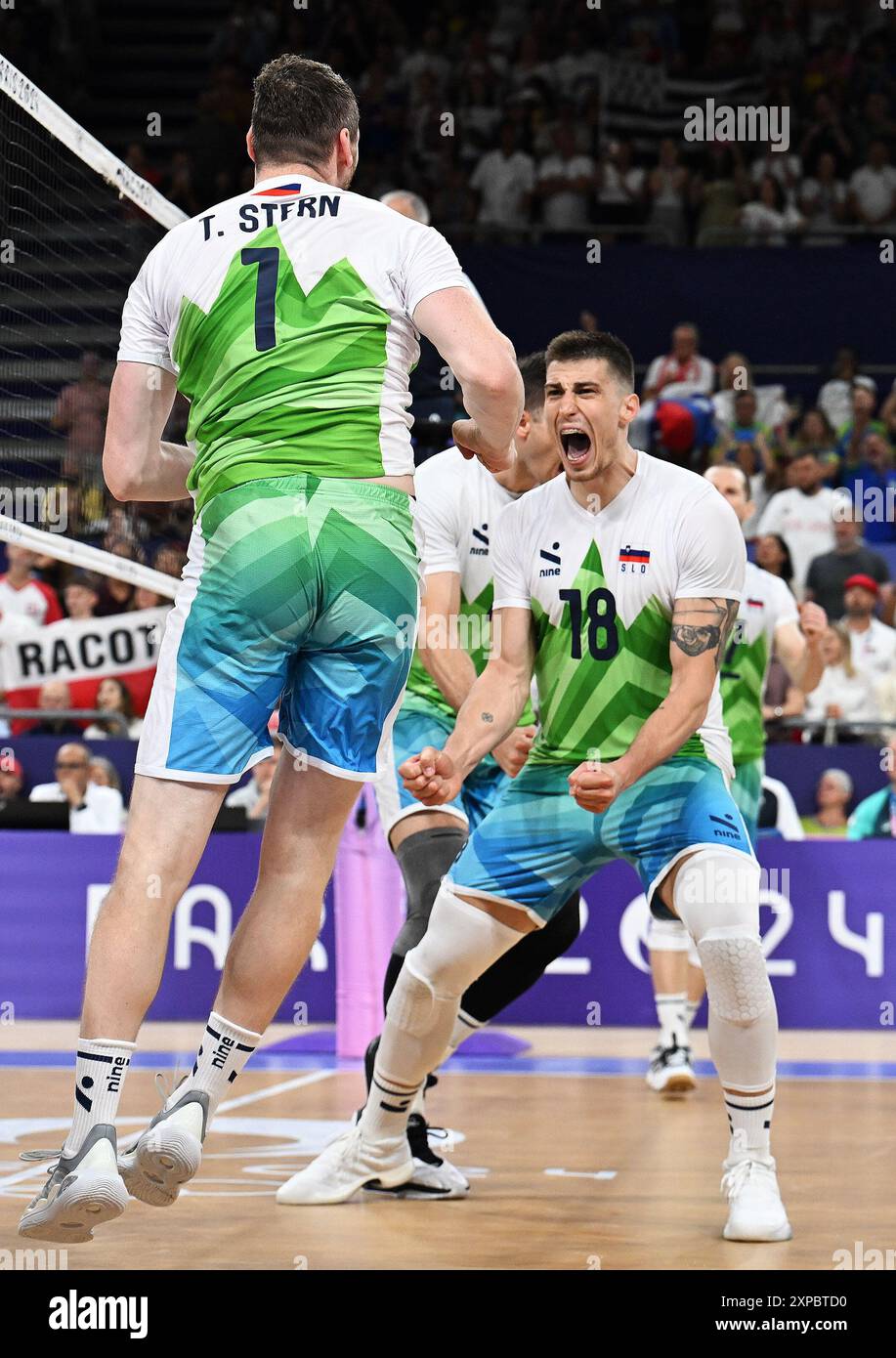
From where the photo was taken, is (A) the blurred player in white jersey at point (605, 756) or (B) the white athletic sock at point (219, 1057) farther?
(A) the blurred player in white jersey at point (605, 756)

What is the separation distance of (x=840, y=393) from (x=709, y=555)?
33.6 feet

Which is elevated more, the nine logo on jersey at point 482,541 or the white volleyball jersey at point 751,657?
the nine logo on jersey at point 482,541

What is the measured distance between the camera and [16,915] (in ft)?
32.3

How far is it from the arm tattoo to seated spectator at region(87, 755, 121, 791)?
5.89 meters

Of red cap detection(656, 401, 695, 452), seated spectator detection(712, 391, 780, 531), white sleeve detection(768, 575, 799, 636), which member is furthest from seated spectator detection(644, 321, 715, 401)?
white sleeve detection(768, 575, 799, 636)

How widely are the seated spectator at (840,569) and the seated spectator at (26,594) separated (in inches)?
199

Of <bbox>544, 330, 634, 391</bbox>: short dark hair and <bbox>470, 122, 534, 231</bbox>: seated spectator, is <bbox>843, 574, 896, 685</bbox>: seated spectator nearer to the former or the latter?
<bbox>470, 122, 534, 231</bbox>: seated spectator

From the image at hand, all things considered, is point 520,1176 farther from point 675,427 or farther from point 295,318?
point 675,427

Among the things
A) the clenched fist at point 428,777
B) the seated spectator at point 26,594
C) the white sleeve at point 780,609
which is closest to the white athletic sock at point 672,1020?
the white sleeve at point 780,609

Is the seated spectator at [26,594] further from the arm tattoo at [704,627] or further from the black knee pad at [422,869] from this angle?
the arm tattoo at [704,627]

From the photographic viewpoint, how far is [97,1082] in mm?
3711

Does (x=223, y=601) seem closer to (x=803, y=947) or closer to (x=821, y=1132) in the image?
(x=821, y=1132)

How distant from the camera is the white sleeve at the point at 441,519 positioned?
6.27 metres

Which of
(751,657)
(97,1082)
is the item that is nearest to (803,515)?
(751,657)
